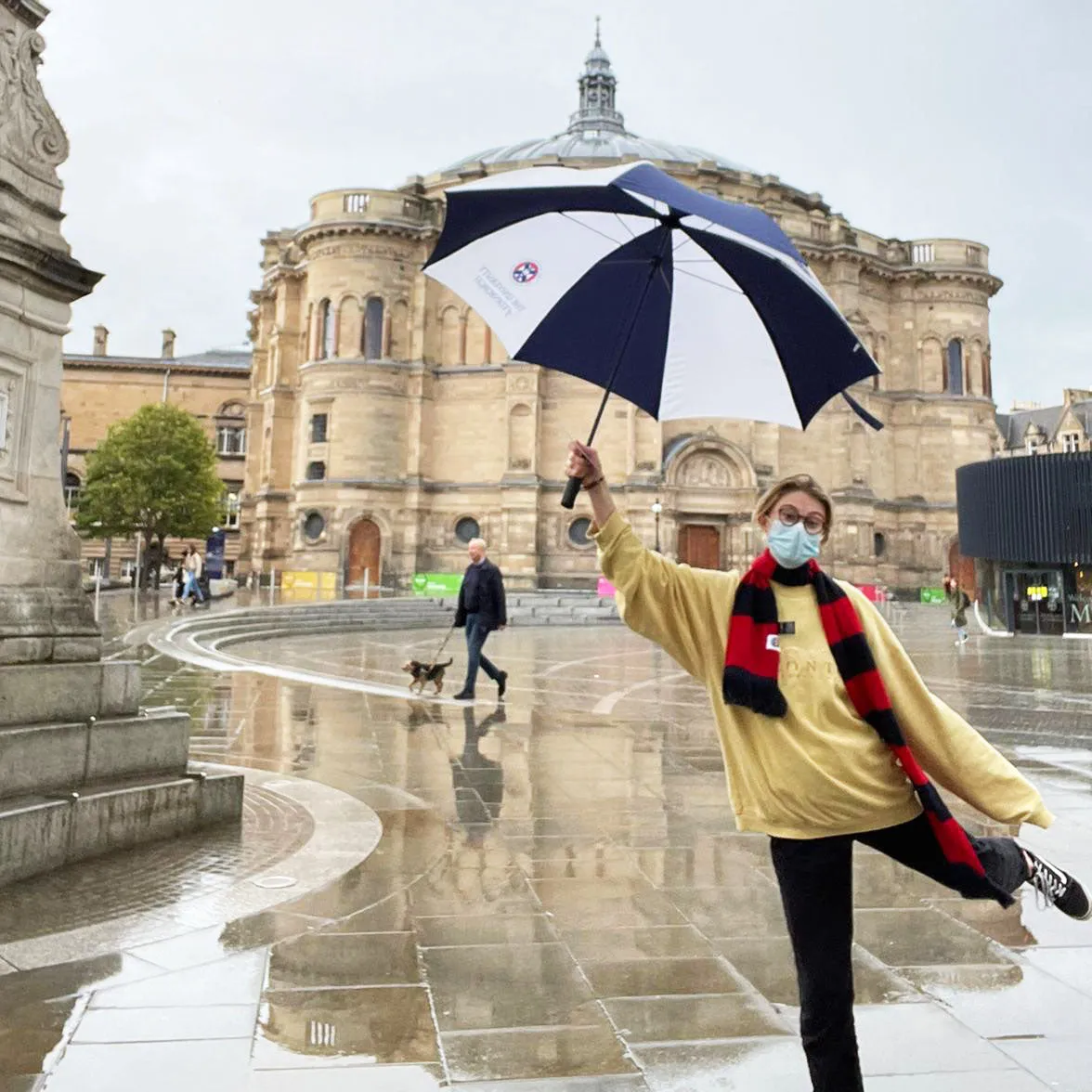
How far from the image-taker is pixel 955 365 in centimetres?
5197

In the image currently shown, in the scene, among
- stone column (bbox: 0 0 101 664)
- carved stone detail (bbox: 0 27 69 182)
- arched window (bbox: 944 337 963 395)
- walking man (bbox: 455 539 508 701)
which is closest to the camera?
stone column (bbox: 0 0 101 664)

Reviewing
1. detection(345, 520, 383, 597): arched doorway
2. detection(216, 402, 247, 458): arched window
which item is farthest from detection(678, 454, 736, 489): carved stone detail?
detection(216, 402, 247, 458): arched window

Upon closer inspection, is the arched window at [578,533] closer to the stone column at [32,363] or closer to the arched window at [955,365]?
the arched window at [955,365]

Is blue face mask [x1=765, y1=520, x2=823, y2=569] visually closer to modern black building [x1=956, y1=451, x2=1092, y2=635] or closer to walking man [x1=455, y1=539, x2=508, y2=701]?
walking man [x1=455, y1=539, x2=508, y2=701]

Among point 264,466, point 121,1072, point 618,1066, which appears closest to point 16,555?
point 121,1072

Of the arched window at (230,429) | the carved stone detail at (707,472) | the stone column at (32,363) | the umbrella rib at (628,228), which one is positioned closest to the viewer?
the umbrella rib at (628,228)

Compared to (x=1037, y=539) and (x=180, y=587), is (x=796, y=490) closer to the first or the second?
(x=1037, y=539)

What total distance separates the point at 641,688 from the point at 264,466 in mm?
41231

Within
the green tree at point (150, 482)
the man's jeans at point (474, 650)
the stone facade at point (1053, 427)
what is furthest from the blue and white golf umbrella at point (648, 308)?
the stone facade at point (1053, 427)

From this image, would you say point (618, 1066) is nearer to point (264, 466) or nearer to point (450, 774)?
point (450, 774)

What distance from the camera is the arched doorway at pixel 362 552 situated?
149 feet

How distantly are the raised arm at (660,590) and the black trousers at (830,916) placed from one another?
0.60m

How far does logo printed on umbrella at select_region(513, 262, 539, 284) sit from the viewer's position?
178 inches

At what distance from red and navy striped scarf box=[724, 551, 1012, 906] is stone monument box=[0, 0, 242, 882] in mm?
4213
